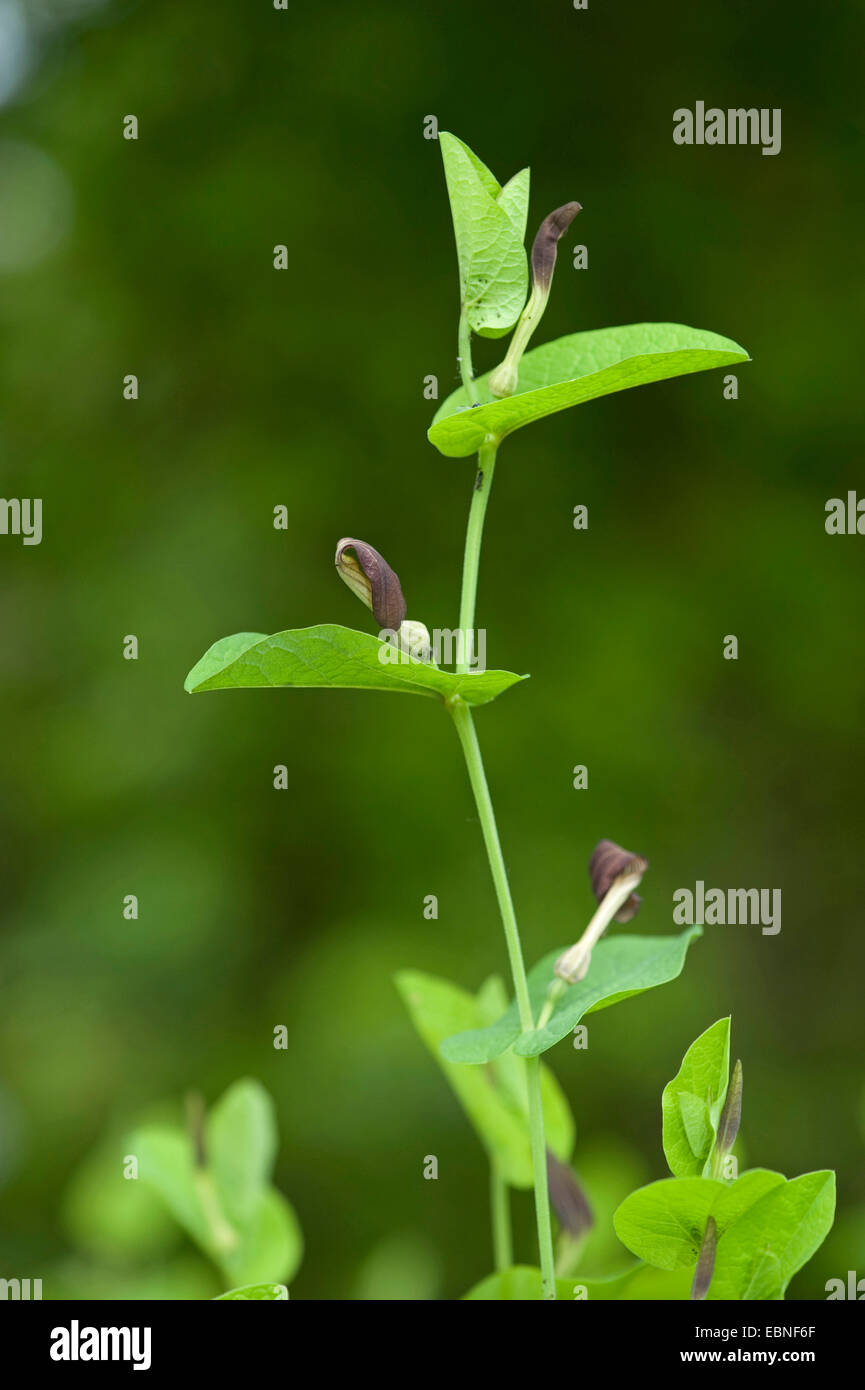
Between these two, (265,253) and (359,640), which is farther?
(265,253)

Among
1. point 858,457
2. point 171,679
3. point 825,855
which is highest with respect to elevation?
point 858,457

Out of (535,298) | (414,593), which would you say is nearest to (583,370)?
(535,298)

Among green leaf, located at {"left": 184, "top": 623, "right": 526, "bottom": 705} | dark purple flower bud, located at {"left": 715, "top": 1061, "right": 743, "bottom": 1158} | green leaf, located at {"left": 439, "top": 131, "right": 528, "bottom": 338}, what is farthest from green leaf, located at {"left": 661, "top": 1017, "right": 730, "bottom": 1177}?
green leaf, located at {"left": 439, "top": 131, "right": 528, "bottom": 338}

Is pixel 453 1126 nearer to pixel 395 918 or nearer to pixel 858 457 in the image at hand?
pixel 395 918

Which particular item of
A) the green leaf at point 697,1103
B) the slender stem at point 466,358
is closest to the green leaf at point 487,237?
the slender stem at point 466,358

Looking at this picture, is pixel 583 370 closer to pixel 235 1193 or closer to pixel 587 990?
pixel 587 990

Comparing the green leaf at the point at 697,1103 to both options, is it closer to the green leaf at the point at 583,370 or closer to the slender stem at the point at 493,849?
the slender stem at the point at 493,849

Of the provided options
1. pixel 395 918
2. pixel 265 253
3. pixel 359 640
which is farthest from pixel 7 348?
pixel 359 640

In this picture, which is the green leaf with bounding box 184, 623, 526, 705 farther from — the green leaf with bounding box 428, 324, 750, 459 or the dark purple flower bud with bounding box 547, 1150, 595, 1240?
the dark purple flower bud with bounding box 547, 1150, 595, 1240
